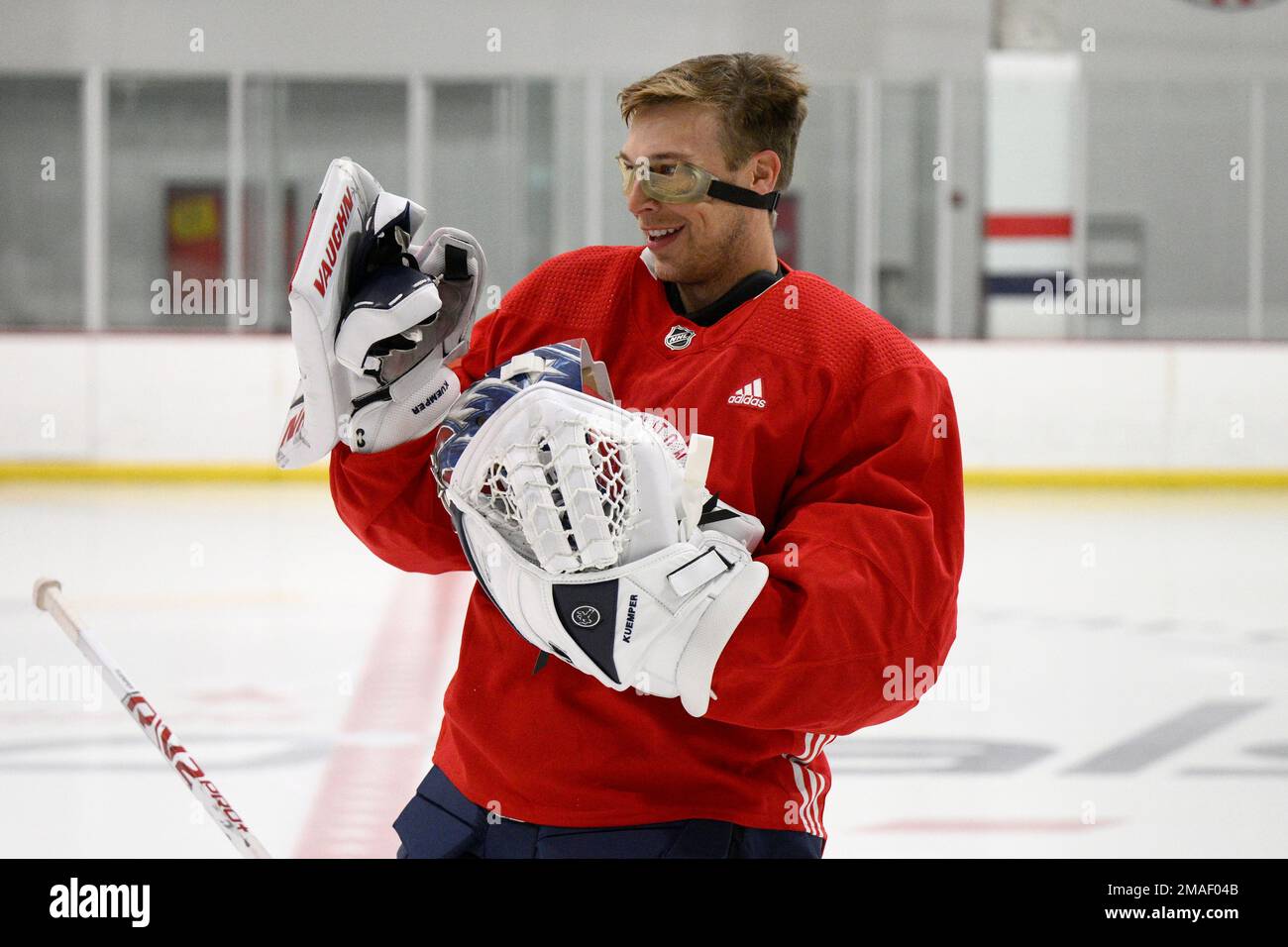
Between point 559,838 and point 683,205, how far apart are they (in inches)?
23.3

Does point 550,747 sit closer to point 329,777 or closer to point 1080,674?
point 329,777

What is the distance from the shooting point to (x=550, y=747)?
134cm

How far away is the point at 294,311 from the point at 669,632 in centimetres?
41

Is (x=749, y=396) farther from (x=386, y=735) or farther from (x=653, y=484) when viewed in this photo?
(x=386, y=735)

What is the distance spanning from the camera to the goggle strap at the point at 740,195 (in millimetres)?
1426

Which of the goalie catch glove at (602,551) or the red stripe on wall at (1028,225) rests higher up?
the red stripe on wall at (1028,225)

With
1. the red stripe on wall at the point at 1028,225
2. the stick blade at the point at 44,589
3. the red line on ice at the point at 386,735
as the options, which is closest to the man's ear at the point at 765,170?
the stick blade at the point at 44,589

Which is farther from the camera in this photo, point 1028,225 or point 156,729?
point 1028,225

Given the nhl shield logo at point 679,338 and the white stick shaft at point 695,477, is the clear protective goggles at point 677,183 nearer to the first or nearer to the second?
the nhl shield logo at point 679,338

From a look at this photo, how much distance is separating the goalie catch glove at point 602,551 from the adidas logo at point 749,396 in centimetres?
12

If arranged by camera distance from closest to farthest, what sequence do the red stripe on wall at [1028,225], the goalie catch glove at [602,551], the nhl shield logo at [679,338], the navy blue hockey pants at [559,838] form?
the goalie catch glove at [602,551] < the navy blue hockey pants at [559,838] < the nhl shield logo at [679,338] < the red stripe on wall at [1028,225]

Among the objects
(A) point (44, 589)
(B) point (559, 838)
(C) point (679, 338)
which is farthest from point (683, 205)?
(A) point (44, 589)

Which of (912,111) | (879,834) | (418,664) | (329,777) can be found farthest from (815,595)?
(912,111)

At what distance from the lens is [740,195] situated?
1448 mm
